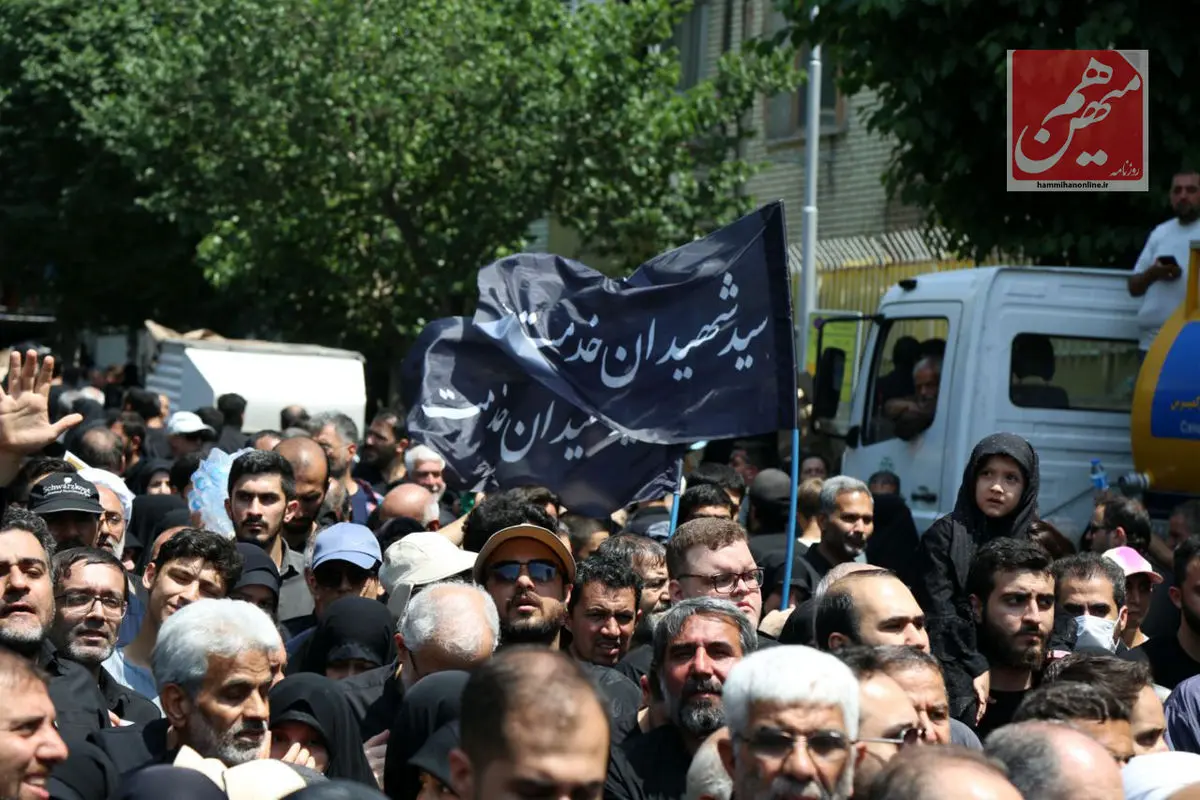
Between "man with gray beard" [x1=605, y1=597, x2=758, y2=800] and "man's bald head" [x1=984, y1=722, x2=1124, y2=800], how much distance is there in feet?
3.80

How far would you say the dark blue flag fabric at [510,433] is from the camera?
9.81 meters

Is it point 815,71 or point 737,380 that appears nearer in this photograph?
point 737,380

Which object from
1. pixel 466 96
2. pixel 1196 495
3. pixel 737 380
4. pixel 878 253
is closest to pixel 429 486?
pixel 737 380

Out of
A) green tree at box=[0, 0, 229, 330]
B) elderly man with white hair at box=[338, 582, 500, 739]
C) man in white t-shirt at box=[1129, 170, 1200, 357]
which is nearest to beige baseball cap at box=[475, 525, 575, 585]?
elderly man with white hair at box=[338, 582, 500, 739]

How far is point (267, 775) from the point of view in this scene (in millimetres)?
4836

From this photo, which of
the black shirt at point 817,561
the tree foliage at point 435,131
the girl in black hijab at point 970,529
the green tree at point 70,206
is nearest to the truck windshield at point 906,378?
the black shirt at point 817,561

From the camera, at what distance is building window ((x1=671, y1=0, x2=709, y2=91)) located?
29.8 m

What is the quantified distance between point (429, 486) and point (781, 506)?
243 centimetres

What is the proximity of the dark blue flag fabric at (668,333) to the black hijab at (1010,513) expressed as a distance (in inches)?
33.3

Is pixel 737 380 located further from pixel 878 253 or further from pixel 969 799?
pixel 878 253

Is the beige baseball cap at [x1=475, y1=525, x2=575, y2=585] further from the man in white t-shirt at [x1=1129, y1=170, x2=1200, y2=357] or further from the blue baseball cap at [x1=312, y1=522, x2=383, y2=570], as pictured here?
the man in white t-shirt at [x1=1129, y1=170, x2=1200, y2=357]

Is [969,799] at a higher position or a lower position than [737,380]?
lower

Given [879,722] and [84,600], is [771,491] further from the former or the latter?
[879,722]

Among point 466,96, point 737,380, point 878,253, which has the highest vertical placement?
point 466,96
